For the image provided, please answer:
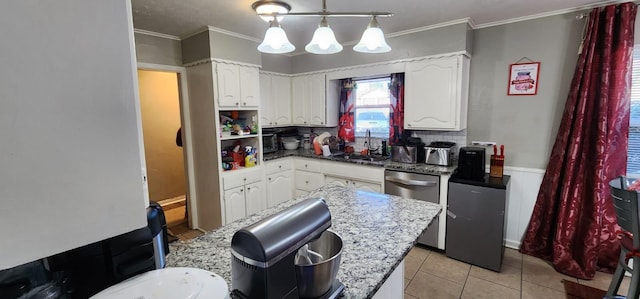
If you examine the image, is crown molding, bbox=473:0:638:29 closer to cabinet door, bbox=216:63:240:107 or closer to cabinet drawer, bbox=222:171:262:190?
cabinet door, bbox=216:63:240:107

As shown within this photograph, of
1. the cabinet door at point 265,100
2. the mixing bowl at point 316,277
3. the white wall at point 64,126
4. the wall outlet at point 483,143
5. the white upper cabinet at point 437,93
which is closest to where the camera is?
the white wall at point 64,126

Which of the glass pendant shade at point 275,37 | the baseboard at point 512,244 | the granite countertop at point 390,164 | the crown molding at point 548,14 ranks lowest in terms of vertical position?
the baseboard at point 512,244

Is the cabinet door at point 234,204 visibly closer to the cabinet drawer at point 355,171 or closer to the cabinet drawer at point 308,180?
the cabinet drawer at point 308,180

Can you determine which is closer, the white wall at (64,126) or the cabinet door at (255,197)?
the white wall at (64,126)

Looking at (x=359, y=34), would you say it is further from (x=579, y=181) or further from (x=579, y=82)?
(x=579, y=181)

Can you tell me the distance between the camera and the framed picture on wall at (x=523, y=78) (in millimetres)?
2689

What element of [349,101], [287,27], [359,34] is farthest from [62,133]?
[349,101]

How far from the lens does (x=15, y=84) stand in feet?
1.25

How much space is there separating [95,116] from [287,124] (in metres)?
3.76

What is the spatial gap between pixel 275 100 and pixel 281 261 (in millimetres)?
3419

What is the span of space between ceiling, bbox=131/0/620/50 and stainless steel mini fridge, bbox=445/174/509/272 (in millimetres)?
1525

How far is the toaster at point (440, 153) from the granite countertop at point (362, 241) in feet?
4.32

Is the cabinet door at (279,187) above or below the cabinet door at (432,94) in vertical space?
below

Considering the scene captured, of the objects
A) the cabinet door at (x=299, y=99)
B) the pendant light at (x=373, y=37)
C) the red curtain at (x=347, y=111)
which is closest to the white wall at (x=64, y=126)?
the pendant light at (x=373, y=37)
